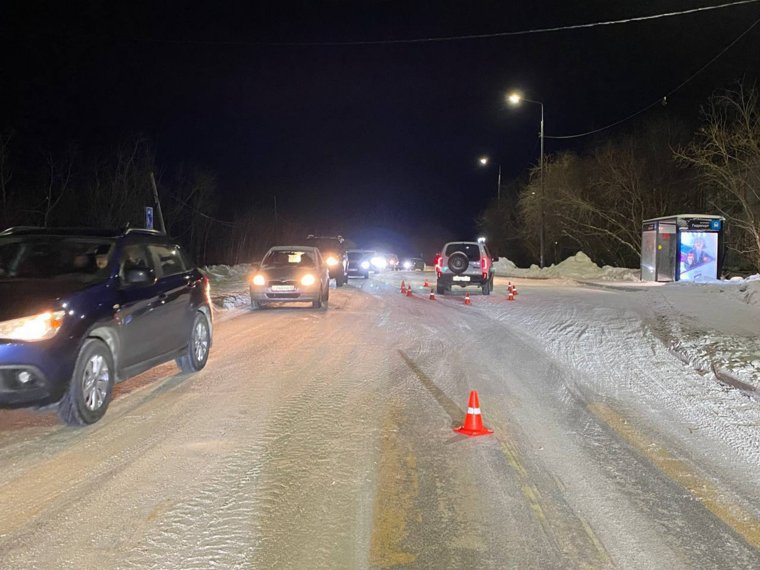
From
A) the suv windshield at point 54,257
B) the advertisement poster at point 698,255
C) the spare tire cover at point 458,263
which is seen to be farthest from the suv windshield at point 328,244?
the suv windshield at point 54,257

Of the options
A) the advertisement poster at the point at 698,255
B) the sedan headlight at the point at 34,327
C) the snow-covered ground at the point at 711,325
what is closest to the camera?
the sedan headlight at the point at 34,327

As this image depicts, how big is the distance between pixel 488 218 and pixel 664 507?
62.5 metres

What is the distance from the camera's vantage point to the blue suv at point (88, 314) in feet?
17.8

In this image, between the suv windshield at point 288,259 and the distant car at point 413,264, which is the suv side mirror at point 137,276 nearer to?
the suv windshield at point 288,259

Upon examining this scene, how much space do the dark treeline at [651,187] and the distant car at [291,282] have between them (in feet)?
52.8

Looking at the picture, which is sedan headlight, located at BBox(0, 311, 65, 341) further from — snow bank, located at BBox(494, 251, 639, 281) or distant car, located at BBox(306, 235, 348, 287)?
snow bank, located at BBox(494, 251, 639, 281)

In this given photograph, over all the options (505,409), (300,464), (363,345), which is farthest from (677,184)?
(300,464)

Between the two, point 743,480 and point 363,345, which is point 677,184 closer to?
point 363,345

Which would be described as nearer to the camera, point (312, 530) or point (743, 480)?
point (312, 530)

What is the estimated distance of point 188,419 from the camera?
625 cm

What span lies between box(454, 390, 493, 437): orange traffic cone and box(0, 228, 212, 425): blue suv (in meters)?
3.48

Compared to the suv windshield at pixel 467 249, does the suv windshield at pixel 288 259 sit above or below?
below

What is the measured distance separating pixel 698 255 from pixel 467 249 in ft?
34.0

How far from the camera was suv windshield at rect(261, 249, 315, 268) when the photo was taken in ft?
55.0
